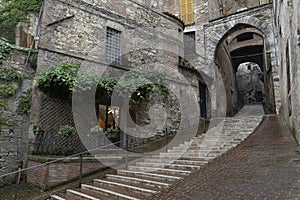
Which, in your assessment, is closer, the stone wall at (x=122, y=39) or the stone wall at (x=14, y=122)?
the stone wall at (x=14, y=122)

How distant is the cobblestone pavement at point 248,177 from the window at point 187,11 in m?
13.9

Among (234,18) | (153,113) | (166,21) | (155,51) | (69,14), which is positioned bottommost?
(153,113)

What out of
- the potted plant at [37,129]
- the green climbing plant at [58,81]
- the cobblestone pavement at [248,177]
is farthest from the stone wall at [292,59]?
the potted plant at [37,129]

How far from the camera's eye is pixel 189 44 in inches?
698

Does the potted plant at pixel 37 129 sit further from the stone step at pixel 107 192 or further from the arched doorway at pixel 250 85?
the arched doorway at pixel 250 85

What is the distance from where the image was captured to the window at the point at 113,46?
10.6 metres

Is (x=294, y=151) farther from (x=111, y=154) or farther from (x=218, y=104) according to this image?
(x=218, y=104)

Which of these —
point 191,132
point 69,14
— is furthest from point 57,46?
point 191,132

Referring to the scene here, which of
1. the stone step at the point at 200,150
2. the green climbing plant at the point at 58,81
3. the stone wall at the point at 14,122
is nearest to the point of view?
the stone step at the point at 200,150

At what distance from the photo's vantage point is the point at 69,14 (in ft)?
31.1

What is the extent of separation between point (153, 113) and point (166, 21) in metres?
5.76

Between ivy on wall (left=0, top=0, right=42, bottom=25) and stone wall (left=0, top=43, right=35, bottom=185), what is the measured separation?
2557 millimetres

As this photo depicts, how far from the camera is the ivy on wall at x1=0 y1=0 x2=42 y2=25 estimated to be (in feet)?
33.1

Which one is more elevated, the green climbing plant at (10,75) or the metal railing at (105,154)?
the green climbing plant at (10,75)
